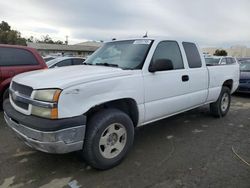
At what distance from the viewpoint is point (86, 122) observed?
2951 mm

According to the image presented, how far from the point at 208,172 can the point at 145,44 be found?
222 cm

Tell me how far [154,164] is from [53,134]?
159 cm

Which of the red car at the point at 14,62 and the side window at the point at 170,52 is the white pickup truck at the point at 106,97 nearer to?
the side window at the point at 170,52

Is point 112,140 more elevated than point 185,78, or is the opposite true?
point 185,78

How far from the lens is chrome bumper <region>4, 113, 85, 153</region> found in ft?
8.64

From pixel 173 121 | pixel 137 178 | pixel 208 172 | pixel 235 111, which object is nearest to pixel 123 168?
pixel 137 178

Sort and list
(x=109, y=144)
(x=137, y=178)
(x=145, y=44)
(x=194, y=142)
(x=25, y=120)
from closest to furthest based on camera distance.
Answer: (x=25, y=120), (x=137, y=178), (x=109, y=144), (x=145, y=44), (x=194, y=142)

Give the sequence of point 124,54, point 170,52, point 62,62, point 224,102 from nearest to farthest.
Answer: point 124,54, point 170,52, point 224,102, point 62,62

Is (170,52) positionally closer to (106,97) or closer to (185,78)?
(185,78)

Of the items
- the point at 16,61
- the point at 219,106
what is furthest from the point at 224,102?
the point at 16,61

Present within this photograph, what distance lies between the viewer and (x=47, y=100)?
2.65 m

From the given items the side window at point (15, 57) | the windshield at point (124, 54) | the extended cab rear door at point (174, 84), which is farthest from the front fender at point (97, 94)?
the side window at point (15, 57)

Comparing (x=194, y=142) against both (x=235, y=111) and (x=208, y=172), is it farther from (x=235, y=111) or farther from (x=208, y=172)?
(x=235, y=111)

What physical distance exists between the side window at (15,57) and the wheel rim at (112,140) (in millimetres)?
3872
